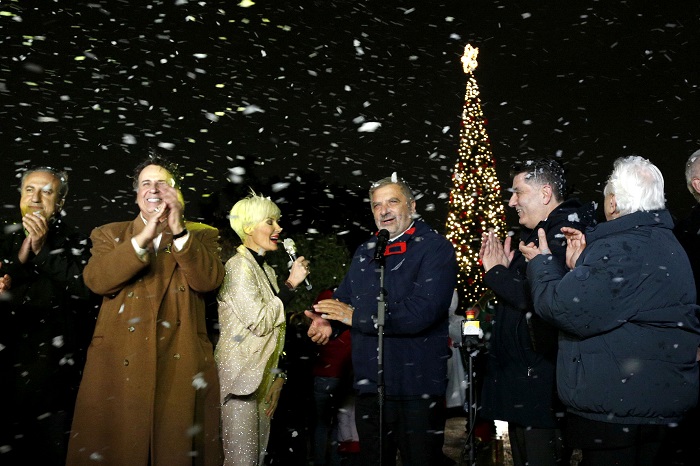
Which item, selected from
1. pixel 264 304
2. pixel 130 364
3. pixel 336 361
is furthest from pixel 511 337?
pixel 336 361

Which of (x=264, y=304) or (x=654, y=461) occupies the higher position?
(x=264, y=304)

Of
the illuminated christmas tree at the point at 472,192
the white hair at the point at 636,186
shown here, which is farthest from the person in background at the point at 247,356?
the illuminated christmas tree at the point at 472,192

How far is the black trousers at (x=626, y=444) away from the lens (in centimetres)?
356

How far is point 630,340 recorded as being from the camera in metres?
3.60

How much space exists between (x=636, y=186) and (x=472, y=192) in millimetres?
30198

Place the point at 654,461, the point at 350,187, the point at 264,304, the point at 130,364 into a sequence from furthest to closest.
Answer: the point at 350,187
the point at 264,304
the point at 130,364
the point at 654,461

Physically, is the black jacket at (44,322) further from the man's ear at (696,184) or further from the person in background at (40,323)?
the man's ear at (696,184)

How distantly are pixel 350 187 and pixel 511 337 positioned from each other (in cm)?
4054

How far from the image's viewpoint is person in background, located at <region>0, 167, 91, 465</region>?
15.6 ft

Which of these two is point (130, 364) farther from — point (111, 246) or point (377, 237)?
→ point (377, 237)

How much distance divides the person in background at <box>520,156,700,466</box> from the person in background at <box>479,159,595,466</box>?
896 mm

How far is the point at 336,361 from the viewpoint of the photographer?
7.71 m

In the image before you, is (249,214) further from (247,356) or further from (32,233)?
(32,233)

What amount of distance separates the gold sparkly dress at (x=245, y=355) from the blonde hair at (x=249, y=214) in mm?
437
